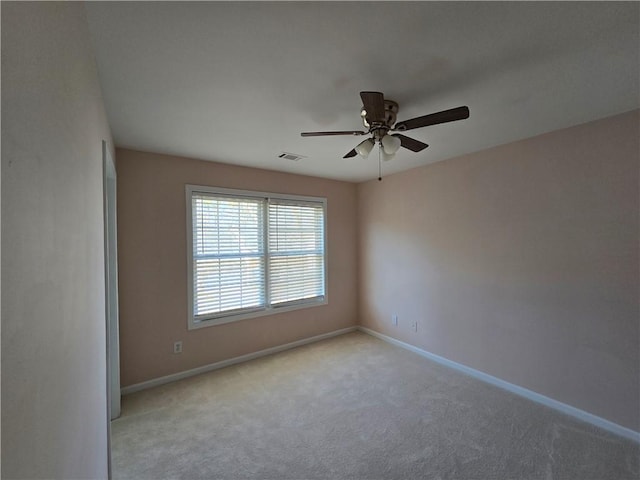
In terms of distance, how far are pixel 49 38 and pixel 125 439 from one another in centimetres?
266

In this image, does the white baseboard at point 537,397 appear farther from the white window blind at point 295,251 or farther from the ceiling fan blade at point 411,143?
the ceiling fan blade at point 411,143

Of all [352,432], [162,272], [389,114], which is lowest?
[352,432]

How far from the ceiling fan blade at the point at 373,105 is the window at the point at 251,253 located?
89.5 inches

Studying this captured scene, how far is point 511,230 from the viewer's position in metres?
2.89

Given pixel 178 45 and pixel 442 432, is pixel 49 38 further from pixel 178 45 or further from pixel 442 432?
pixel 442 432

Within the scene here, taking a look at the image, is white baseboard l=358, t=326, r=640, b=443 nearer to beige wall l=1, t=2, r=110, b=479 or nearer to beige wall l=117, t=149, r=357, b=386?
beige wall l=117, t=149, r=357, b=386

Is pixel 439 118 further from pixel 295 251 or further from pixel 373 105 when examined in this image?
pixel 295 251

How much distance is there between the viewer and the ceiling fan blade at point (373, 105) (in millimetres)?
1564

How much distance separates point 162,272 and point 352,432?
2421 mm

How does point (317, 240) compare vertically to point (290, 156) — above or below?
below

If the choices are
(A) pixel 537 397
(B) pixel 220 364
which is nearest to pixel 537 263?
(A) pixel 537 397

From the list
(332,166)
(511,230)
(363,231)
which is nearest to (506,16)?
(511,230)

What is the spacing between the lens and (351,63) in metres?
1.58

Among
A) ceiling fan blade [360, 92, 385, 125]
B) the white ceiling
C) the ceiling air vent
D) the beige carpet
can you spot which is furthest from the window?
ceiling fan blade [360, 92, 385, 125]
